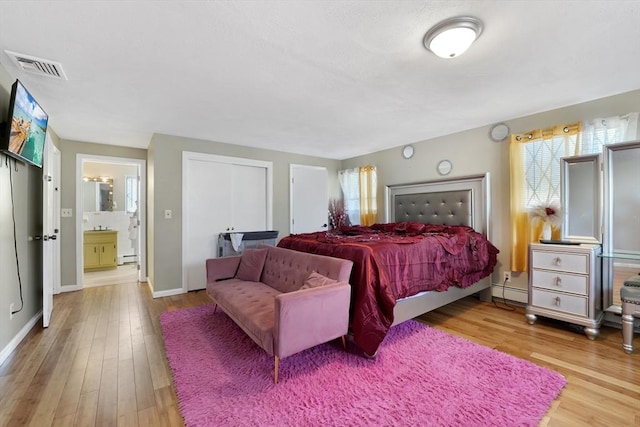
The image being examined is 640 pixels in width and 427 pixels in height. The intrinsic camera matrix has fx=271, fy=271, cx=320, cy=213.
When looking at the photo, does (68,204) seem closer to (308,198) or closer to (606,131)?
(308,198)

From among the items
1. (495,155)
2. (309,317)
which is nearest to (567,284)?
(495,155)

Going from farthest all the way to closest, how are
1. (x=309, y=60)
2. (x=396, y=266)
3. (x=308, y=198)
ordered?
(x=308, y=198) < (x=396, y=266) < (x=309, y=60)

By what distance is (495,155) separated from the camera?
353 centimetres

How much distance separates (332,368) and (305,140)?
3322mm

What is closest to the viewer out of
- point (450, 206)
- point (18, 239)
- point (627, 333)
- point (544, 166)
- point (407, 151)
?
point (627, 333)

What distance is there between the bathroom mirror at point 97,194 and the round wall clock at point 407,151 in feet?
20.5

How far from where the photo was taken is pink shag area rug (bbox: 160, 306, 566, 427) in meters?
1.55

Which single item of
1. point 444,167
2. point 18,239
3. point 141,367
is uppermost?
point 444,167

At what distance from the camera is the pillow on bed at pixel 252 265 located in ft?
10.1

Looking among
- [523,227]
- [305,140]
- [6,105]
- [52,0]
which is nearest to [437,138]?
[523,227]

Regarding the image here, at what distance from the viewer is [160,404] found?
5.51 ft

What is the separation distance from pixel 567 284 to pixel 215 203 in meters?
4.49

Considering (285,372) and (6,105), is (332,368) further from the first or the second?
(6,105)

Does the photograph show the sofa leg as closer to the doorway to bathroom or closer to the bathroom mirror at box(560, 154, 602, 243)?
the bathroom mirror at box(560, 154, 602, 243)
